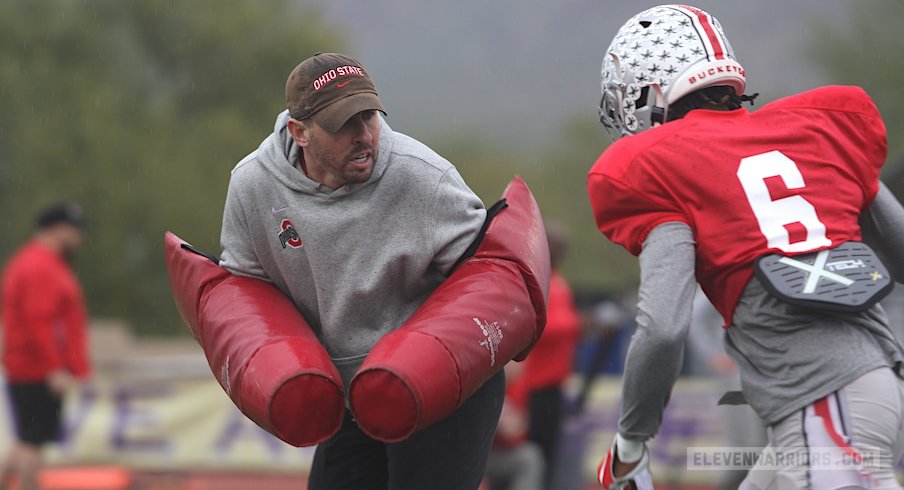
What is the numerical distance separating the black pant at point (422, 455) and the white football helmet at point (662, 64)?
917 millimetres

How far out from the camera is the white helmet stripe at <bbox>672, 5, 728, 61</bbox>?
3494 millimetres

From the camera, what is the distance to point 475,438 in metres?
3.84

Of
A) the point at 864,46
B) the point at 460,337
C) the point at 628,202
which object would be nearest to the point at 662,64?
the point at 628,202

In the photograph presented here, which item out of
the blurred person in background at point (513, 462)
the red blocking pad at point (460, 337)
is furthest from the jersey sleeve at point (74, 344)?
the red blocking pad at point (460, 337)

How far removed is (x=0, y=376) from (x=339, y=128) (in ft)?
28.6

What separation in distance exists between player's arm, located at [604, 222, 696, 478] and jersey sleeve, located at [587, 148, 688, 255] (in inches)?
1.5

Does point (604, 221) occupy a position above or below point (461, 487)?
above

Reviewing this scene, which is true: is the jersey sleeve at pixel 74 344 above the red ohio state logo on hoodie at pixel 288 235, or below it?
below

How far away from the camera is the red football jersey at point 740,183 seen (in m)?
3.20

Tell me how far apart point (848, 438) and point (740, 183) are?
0.66 m

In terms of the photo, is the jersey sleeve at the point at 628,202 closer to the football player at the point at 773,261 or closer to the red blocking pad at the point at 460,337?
the football player at the point at 773,261

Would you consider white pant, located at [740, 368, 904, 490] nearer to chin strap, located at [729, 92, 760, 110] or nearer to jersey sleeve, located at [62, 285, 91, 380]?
chin strap, located at [729, 92, 760, 110]

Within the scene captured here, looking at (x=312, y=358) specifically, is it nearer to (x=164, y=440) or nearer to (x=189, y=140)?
(x=164, y=440)

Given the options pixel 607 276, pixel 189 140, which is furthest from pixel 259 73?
pixel 607 276
